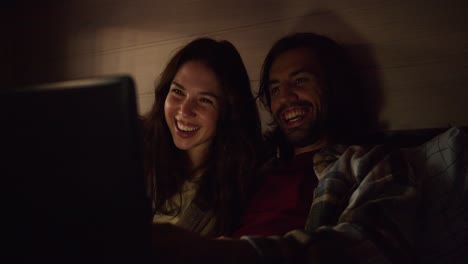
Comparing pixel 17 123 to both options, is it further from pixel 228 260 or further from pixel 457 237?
pixel 457 237

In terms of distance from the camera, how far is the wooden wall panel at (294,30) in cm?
116

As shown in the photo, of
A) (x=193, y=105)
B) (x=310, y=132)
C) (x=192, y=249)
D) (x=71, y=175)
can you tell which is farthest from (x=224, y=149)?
(x=71, y=175)

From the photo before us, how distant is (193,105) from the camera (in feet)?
4.06

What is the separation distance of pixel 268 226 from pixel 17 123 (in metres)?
0.71

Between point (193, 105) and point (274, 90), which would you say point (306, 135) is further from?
point (193, 105)

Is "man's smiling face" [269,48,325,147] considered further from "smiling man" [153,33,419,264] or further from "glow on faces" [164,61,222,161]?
"glow on faces" [164,61,222,161]

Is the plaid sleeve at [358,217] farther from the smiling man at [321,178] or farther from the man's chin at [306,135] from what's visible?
the man's chin at [306,135]

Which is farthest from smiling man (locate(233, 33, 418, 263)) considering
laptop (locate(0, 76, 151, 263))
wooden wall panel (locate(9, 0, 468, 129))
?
laptop (locate(0, 76, 151, 263))

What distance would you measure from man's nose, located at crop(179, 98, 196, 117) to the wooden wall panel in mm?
364

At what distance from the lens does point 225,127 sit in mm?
1298

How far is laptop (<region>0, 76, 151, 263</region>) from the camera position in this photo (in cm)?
37

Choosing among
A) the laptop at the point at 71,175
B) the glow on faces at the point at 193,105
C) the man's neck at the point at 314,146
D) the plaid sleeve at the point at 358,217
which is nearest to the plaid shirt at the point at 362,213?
the plaid sleeve at the point at 358,217

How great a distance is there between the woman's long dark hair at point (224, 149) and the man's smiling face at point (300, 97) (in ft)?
0.38

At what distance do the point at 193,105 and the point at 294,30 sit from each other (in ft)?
1.58
